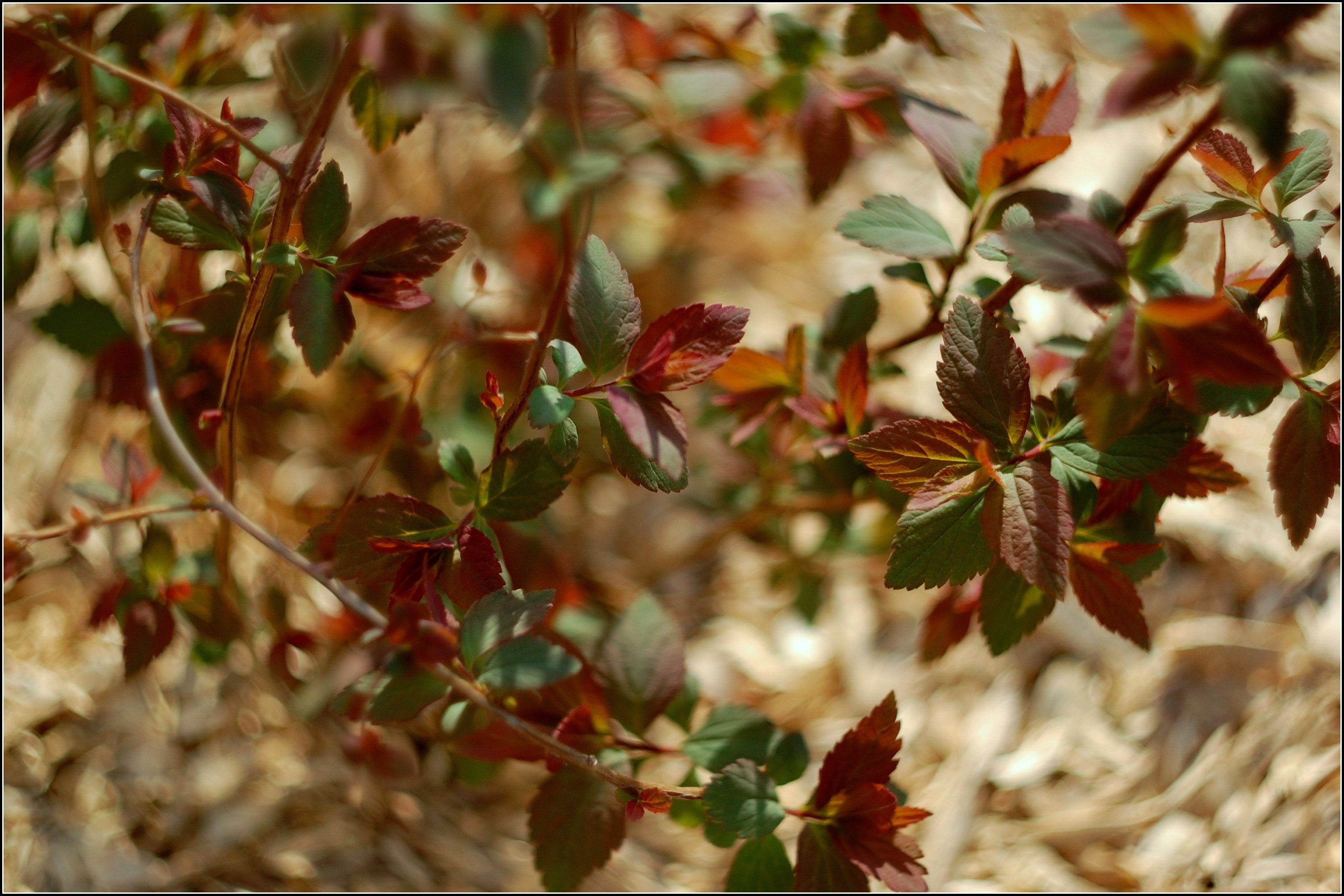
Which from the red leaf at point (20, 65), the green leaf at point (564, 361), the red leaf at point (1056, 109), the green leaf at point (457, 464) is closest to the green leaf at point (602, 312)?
the green leaf at point (564, 361)

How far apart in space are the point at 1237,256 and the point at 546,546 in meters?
0.89

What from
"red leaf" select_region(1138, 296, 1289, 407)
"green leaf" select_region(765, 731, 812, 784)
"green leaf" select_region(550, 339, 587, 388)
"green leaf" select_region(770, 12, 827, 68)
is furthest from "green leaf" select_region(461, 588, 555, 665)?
"green leaf" select_region(770, 12, 827, 68)

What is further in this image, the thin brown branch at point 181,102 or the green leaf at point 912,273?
the green leaf at point 912,273

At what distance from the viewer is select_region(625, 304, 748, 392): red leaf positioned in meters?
0.51

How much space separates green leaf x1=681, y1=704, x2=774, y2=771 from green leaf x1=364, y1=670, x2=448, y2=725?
0.21m

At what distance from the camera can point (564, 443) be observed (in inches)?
20.3

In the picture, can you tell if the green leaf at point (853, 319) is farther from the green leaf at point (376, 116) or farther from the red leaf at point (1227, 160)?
the green leaf at point (376, 116)

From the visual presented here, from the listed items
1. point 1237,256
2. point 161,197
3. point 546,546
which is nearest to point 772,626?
point 546,546

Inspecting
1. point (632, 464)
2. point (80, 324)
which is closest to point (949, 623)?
point (632, 464)

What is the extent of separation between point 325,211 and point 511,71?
0.24m

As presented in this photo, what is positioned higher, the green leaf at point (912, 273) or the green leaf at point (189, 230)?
the green leaf at point (912, 273)

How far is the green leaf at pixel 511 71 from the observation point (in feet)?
1.11

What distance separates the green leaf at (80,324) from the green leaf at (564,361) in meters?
0.48

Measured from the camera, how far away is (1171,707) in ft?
3.28
